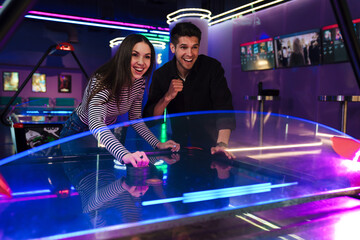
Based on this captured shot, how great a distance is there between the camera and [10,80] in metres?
9.45

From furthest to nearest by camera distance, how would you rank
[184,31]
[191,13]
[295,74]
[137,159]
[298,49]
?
1. [191,13]
2. [295,74]
3. [298,49]
4. [184,31]
5. [137,159]

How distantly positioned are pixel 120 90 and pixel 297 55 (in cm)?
440

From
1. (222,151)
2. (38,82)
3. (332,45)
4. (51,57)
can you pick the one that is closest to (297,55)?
(332,45)

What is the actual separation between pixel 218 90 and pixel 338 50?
3.41m

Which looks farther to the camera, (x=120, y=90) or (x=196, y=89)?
(x=196, y=89)

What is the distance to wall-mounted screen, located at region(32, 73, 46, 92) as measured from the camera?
9.77 m

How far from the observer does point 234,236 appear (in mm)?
581

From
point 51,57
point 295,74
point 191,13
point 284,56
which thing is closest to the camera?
point 295,74

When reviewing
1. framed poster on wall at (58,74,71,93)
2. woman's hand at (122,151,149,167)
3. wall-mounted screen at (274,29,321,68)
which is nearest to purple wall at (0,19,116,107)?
framed poster on wall at (58,74,71,93)

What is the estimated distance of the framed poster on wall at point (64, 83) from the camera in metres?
10.0

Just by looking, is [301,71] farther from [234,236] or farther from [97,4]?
[97,4]

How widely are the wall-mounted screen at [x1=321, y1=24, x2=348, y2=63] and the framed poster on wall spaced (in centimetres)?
819

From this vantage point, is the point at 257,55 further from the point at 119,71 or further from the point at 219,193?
the point at 219,193

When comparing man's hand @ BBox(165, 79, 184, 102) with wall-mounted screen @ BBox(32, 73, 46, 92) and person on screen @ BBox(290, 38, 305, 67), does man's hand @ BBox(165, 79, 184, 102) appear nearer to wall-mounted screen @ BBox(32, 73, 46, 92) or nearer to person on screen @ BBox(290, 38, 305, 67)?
person on screen @ BBox(290, 38, 305, 67)
